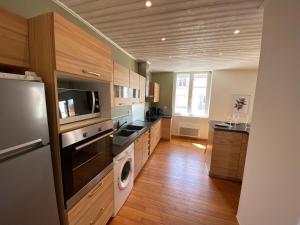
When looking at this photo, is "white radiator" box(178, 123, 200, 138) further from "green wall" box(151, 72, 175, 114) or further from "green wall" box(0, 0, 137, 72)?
"green wall" box(0, 0, 137, 72)

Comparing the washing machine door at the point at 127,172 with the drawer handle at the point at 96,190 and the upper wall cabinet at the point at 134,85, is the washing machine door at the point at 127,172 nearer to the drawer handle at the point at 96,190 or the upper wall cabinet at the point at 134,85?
the drawer handle at the point at 96,190

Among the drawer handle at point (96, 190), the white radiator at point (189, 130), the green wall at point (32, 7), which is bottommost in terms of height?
the white radiator at point (189, 130)

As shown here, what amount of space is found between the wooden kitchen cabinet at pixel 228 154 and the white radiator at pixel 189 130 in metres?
2.50

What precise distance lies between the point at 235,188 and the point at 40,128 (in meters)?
3.04

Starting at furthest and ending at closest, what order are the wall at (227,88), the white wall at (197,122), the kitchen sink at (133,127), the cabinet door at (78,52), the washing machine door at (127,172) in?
the white wall at (197,122) < the wall at (227,88) < the kitchen sink at (133,127) < the washing machine door at (127,172) < the cabinet door at (78,52)

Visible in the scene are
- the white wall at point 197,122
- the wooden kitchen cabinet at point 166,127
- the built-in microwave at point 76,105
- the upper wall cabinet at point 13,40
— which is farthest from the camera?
the white wall at point 197,122

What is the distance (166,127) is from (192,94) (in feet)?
5.67

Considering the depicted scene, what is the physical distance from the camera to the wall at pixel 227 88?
4.46m

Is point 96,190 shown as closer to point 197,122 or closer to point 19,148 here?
point 19,148

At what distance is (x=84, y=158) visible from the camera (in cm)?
119

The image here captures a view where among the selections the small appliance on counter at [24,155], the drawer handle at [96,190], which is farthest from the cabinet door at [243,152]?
the small appliance on counter at [24,155]

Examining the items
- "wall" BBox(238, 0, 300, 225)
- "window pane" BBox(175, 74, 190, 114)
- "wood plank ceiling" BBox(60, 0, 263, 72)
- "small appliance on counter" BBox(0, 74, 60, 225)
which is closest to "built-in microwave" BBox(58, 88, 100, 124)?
"small appliance on counter" BBox(0, 74, 60, 225)

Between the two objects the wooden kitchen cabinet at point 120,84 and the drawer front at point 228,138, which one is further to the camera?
the drawer front at point 228,138

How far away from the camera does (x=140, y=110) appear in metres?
4.13
